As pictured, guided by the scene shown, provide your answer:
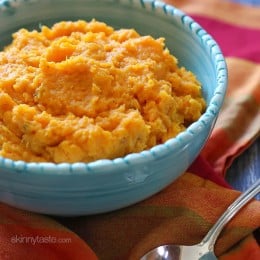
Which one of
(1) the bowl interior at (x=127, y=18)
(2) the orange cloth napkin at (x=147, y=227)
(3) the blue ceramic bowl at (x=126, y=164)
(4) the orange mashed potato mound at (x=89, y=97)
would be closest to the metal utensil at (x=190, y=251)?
(2) the orange cloth napkin at (x=147, y=227)

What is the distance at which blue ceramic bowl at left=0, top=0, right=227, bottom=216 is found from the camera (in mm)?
1460

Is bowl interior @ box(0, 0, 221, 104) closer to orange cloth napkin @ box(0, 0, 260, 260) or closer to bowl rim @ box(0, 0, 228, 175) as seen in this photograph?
bowl rim @ box(0, 0, 228, 175)

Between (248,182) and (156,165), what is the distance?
0.54 metres

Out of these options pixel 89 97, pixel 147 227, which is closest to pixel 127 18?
pixel 89 97

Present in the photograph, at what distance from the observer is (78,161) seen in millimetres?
1559

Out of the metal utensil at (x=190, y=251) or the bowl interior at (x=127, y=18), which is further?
the bowl interior at (x=127, y=18)

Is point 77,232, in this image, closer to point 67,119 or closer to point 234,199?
point 67,119

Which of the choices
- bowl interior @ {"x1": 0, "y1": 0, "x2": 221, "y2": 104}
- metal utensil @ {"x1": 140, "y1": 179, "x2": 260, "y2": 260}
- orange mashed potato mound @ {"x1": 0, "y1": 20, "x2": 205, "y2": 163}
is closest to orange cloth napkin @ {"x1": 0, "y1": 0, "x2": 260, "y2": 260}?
metal utensil @ {"x1": 140, "y1": 179, "x2": 260, "y2": 260}

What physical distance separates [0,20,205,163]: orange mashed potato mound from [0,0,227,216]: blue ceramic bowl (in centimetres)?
9

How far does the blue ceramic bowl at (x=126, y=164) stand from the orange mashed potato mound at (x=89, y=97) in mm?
87

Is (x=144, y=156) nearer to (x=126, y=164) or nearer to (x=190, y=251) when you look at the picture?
(x=126, y=164)

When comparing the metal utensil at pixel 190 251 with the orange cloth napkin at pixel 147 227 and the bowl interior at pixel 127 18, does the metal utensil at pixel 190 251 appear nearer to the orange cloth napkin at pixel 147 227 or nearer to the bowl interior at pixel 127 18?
the orange cloth napkin at pixel 147 227

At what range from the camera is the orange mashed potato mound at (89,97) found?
1.57 metres

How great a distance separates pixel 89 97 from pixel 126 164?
0.90 feet
